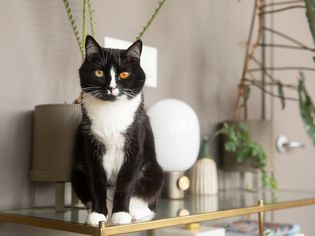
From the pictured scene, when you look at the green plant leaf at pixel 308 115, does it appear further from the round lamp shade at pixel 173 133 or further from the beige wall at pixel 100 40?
the round lamp shade at pixel 173 133

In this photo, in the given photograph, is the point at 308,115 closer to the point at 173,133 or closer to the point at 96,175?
the point at 173,133

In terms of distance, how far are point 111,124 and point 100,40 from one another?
44 centimetres

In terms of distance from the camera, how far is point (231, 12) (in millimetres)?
1658

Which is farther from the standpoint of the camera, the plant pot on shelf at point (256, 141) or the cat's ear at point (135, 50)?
the plant pot on shelf at point (256, 141)

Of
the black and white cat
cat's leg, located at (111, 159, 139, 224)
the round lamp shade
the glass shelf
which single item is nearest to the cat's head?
the black and white cat

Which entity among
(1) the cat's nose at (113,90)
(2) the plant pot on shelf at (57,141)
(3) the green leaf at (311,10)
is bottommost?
(2) the plant pot on shelf at (57,141)

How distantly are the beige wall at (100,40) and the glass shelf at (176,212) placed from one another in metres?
0.14

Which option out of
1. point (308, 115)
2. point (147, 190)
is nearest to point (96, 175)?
point (147, 190)

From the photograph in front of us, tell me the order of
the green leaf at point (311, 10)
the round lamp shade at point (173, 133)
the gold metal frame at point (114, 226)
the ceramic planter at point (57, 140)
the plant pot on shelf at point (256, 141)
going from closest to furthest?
the gold metal frame at point (114, 226)
the ceramic planter at point (57, 140)
the round lamp shade at point (173, 133)
the green leaf at point (311, 10)
the plant pot on shelf at point (256, 141)

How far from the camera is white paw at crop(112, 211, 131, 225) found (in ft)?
2.43

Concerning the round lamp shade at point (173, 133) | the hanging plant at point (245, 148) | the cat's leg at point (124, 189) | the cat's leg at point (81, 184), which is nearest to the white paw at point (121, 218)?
the cat's leg at point (124, 189)

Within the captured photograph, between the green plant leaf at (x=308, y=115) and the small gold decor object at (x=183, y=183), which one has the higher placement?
the green plant leaf at (x=308, y=115)

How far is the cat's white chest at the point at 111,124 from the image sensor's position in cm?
81

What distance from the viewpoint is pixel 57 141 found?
0.94m
